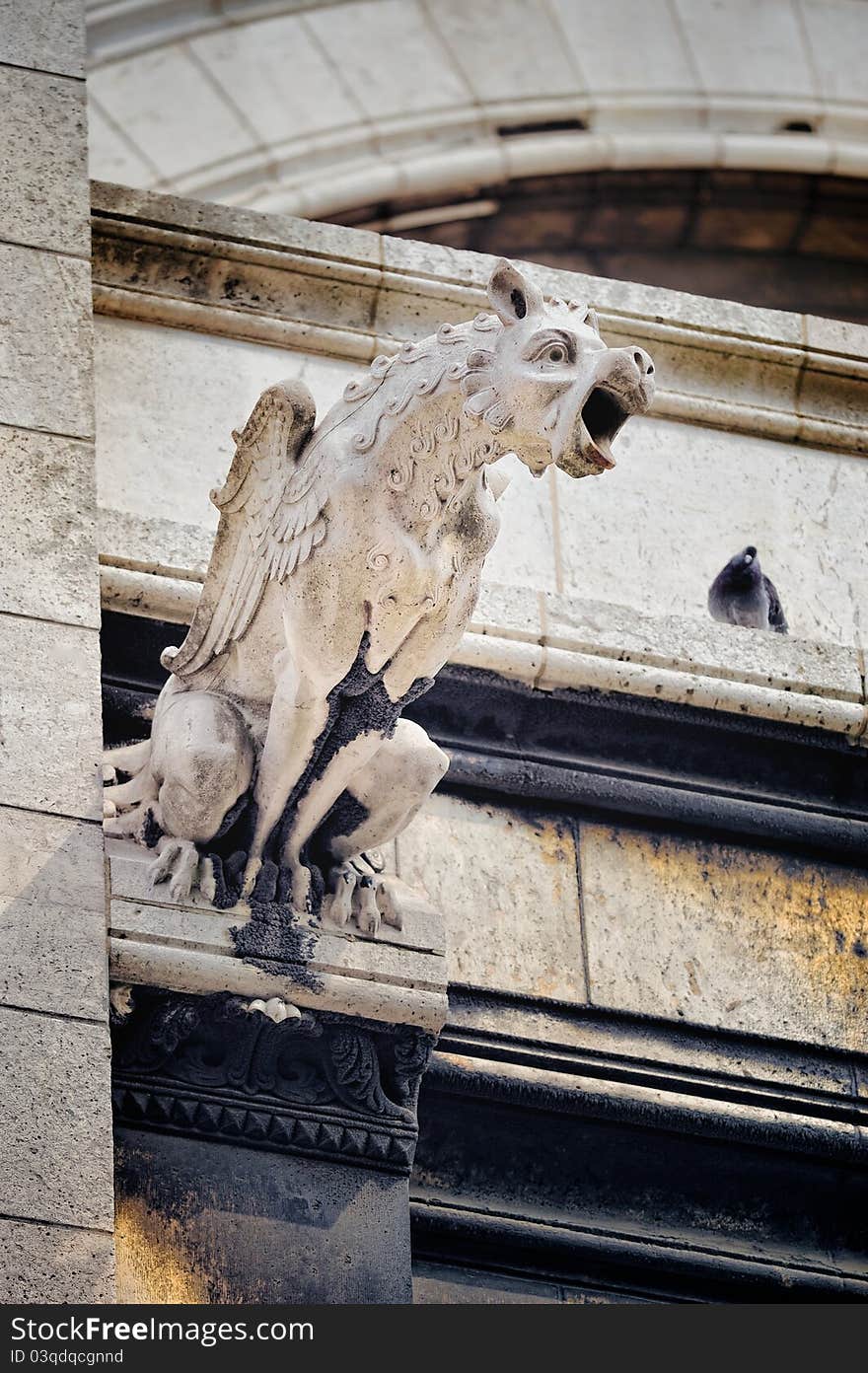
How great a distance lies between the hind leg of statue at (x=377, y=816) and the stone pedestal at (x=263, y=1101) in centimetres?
6

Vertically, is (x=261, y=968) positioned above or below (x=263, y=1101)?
above

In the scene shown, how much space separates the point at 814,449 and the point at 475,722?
1.60m

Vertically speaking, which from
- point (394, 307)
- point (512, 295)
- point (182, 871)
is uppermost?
point (394, 307)

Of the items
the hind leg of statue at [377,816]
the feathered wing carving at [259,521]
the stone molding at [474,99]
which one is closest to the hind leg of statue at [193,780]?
the feathered wing carving at [259,521]

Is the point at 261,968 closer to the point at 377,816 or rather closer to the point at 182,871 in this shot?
the point at 182,871

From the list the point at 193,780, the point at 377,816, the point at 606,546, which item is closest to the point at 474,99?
the point at 606,546

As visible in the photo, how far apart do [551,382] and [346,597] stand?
0.60 meters

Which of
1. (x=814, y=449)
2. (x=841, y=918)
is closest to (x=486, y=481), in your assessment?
(x=841, y=918)

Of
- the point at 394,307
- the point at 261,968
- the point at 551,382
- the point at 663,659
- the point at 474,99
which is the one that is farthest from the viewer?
the point at 474,99

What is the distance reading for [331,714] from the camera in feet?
16.8

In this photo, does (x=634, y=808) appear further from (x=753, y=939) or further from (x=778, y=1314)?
(x=778, y=1314)

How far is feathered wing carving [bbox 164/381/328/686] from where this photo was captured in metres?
5.05

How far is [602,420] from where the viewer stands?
4.68m

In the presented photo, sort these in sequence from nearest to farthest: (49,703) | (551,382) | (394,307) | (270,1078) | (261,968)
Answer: (551,382) < (49,703) < (261,968) < (270,1078) < (394,307)
